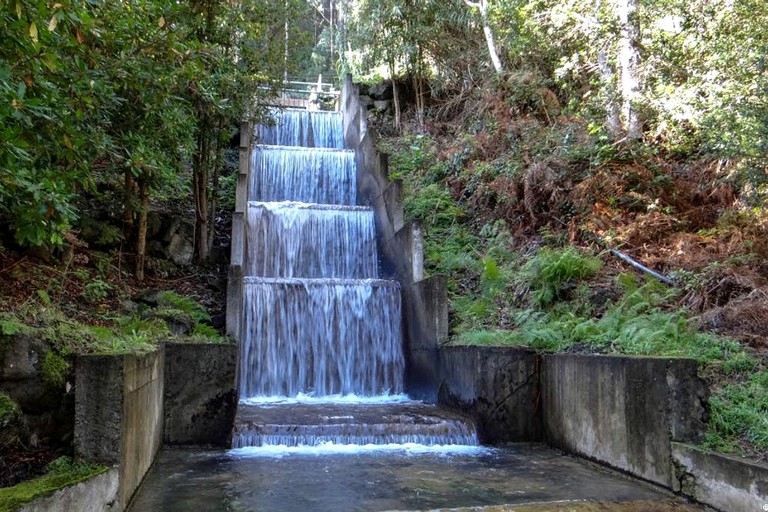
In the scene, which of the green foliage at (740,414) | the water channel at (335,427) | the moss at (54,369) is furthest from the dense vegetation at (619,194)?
the moss at (54,369)

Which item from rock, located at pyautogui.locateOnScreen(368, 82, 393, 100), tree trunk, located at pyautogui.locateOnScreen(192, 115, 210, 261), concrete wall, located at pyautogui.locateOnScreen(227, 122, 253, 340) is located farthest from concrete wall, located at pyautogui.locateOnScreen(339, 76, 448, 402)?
rock, located at pyautogui.locateOnScreen(368, 82, 393, 100)

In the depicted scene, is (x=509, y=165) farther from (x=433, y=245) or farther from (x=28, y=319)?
(x=28, y=319)

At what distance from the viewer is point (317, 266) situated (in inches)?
503

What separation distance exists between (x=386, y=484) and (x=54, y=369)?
302 cm

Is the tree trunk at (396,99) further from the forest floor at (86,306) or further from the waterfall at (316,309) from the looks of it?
the forest floor at (86,306)

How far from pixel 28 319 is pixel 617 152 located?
9.86 metres

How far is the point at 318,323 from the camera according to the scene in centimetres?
1024

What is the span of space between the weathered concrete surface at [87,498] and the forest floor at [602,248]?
15.8 ft

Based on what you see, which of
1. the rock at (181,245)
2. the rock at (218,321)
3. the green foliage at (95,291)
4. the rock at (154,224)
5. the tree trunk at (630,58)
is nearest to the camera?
the green foliage at (95,291)

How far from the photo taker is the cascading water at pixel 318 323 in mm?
7344

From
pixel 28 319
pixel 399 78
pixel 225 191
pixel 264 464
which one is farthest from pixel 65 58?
pixel 399 78

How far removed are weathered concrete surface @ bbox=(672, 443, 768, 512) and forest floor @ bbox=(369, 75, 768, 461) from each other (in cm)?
20

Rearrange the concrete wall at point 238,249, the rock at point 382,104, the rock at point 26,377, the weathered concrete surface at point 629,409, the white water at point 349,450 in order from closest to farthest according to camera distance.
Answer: the rock at point 26,377, the weathered concrete surface at point 629,409, the white water at point 349,450, the concrete wall at point 238,249, the rock at point 382,104

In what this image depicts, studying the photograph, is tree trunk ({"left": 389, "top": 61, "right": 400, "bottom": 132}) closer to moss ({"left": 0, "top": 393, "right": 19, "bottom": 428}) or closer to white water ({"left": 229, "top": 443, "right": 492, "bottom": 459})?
white water ({"left": 229, "top": 443, "right": 492, "bottom": 459})
